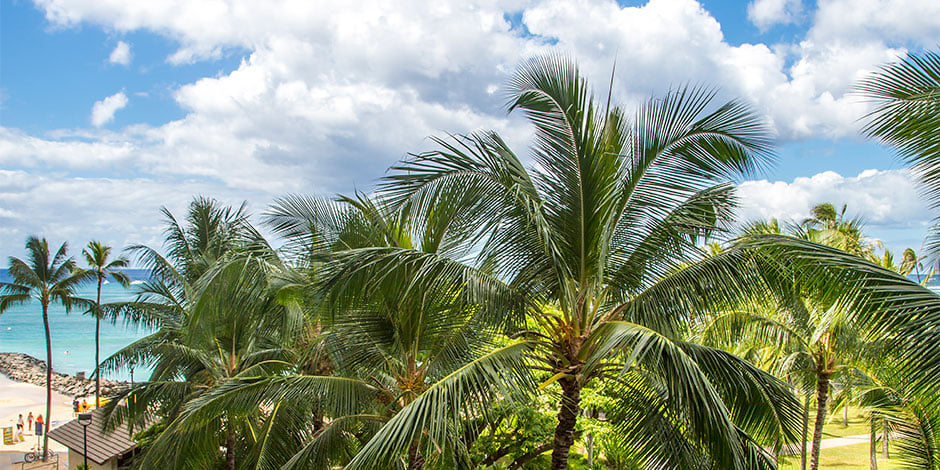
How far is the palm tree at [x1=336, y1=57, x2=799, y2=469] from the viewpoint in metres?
6.02

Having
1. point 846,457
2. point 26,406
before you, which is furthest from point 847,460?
point 26,406

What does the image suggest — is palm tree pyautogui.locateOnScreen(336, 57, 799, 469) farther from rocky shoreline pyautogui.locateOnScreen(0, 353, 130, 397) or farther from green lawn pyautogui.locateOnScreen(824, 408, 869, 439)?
rocky shoreline pyautogui.locateOnScreen(0, 353, 130, 397)

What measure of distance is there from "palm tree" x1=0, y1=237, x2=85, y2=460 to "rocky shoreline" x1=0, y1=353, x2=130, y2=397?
1479cm

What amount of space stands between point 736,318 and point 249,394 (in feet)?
29.5

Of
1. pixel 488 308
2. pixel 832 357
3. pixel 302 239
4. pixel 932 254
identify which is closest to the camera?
pixel 932 254

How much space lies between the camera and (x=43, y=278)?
25.7 m

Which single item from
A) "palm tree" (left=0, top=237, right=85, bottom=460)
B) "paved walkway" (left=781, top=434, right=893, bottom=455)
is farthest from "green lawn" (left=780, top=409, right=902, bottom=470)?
"palm tree" (left=0, top=237, right=85, bottom=460)

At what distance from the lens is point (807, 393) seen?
1496cm

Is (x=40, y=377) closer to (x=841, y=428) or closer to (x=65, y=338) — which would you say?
(x=65, y=338)

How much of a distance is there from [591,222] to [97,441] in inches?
650

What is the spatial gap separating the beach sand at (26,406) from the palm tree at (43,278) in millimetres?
3355

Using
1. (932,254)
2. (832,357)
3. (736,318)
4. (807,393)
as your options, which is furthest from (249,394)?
(807,393)

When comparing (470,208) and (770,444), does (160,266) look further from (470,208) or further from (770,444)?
(770,444)

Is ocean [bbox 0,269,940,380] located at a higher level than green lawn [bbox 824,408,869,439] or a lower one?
lower
